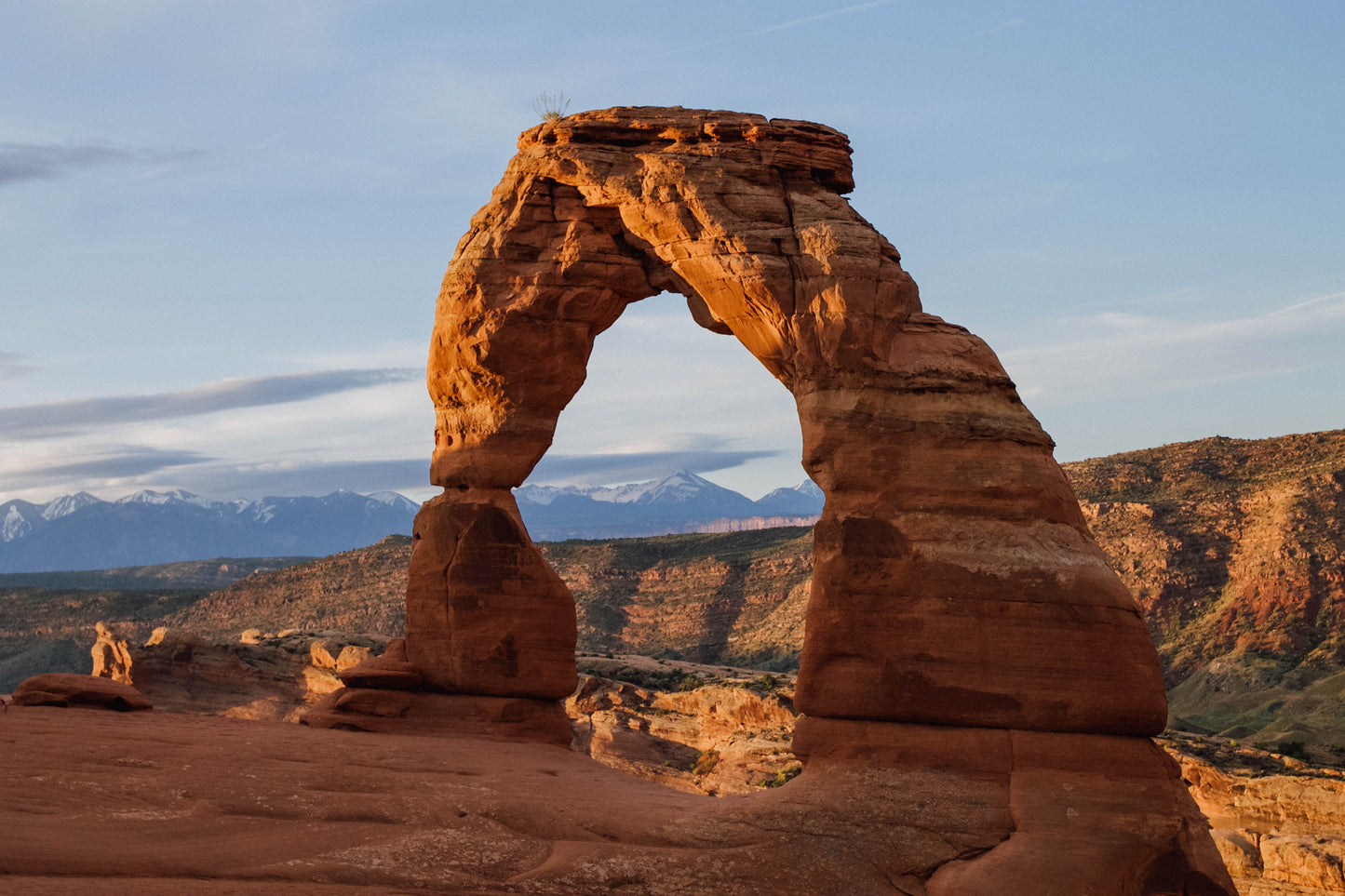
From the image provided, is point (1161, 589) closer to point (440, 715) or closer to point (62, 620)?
point (440, 715)

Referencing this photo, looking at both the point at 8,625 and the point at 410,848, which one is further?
the point at 8,625

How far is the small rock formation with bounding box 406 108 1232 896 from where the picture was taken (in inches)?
556

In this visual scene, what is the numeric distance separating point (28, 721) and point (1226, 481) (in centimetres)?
6295

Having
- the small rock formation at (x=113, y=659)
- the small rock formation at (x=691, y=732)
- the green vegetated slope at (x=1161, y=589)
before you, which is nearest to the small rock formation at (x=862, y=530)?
the small rock formation at (x=691, y=732)

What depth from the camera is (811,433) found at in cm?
1655

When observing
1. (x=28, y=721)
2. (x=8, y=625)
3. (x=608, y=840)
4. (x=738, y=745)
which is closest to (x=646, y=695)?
(x=738, y=745)

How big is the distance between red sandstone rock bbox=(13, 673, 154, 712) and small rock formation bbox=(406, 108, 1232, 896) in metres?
4.54

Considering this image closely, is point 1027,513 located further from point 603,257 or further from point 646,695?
point 646,695

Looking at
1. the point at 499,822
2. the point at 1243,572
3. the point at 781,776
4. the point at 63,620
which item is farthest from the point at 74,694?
the point at 63,620

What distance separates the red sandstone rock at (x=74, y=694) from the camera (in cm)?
1988

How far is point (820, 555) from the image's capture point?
16.0 m

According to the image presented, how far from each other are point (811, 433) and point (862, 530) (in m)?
1.52

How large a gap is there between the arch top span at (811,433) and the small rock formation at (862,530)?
0.03 meters

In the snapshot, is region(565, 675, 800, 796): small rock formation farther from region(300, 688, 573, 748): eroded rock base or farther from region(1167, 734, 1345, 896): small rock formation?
region(1167, 734, 1345, 896): small rock formation
